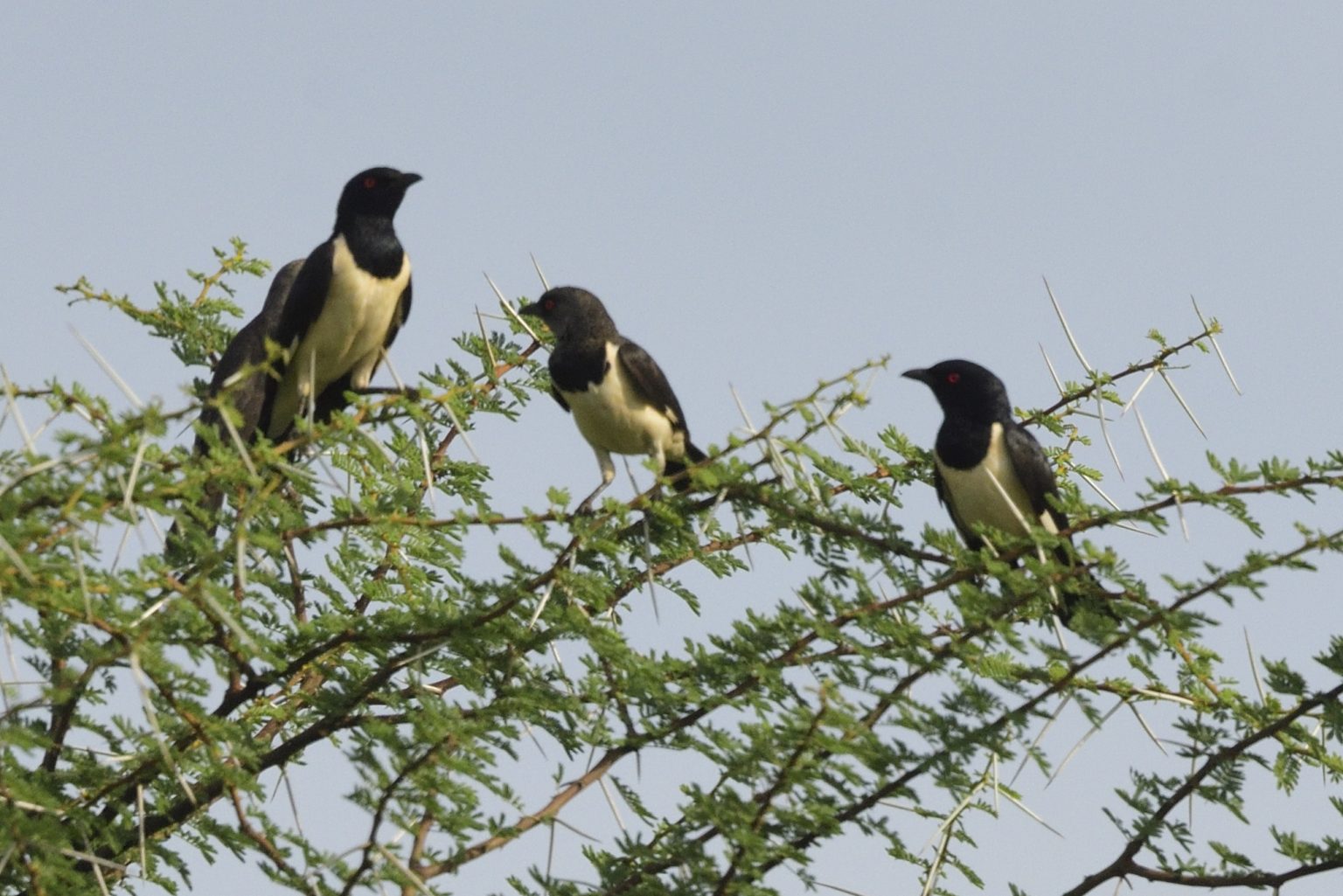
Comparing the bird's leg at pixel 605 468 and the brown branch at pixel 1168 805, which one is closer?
the brown branch at pixel 1168 805

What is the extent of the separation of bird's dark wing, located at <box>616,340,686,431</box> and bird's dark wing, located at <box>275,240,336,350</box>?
1.38 metres

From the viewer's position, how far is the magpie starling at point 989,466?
6.62 metres

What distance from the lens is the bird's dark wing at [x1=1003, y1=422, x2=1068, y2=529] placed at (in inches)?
263

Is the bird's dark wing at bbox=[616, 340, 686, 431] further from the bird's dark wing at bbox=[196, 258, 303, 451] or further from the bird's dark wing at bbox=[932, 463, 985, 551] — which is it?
the bird's dark wing at bbox=[196, 258, 303, 451]

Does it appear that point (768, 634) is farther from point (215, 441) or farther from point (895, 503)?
point (895, 503)

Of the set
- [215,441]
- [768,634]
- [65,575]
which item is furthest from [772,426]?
[65,575]

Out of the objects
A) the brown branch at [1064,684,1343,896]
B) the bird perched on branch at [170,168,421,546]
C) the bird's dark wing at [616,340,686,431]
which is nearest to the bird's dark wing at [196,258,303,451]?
the bird perched on branch at [170,168,421,546]

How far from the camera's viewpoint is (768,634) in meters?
4.62

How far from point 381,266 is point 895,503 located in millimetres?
2624

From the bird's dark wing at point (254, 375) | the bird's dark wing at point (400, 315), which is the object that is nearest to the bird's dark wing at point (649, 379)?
the bird's dark wing at point (400, 315)

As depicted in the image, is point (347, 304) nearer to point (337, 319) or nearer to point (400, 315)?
point (337, 319)

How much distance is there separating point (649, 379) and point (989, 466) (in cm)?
168

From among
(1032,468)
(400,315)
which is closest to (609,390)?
(400,315)

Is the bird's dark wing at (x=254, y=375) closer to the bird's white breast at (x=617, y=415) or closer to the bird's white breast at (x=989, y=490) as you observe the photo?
the bird's white breast at (x=617, y=415)
